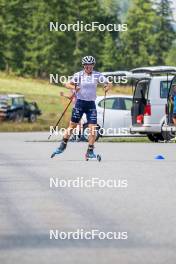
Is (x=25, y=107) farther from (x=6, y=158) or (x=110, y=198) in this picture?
(x=110, y=198)

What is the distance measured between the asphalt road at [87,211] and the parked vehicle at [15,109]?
3283 centimetres

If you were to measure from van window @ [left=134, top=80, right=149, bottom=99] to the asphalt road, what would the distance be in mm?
8755

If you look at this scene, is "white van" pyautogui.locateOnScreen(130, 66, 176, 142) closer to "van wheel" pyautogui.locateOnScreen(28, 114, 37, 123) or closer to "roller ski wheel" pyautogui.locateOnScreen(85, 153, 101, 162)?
"roller ski wheel" pyautogui.locateOnScreen(85, 153, 101, 162)

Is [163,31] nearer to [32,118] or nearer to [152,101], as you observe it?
[32,118]

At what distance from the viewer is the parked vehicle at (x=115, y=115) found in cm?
2869

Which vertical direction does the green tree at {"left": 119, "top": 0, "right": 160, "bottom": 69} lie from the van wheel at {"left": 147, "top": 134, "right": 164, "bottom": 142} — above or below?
above

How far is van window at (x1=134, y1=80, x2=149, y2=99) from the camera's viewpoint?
1072 inches

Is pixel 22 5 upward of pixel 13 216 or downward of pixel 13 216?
upward

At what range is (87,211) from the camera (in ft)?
33.3

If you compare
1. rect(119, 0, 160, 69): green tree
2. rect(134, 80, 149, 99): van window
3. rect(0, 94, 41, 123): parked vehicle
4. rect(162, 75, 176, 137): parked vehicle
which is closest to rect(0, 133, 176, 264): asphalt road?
rect(162, 75, 176, 137): parked vehicle

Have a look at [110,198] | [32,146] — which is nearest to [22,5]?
[32,146]

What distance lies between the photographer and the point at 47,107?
65312 mm

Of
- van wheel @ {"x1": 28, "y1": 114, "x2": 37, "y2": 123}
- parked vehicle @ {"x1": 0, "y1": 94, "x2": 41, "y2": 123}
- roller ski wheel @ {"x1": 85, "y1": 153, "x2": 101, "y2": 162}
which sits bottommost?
van wheel @ {"x1": 28, "y1": 114, "x2": 37, "y2": 123}

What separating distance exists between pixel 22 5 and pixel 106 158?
94452 millimetres
